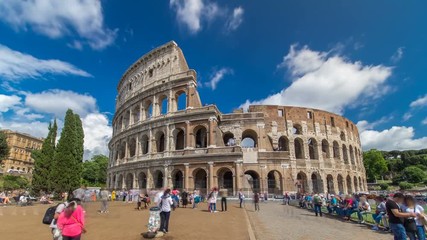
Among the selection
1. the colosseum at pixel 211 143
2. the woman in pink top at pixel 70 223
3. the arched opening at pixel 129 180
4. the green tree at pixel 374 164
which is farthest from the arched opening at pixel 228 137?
the green tree at pixel 374 164

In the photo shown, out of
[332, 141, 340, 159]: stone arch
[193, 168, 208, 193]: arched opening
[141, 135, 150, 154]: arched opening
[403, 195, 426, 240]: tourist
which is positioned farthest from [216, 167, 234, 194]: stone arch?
[403, 195, 426, 240]: tourist

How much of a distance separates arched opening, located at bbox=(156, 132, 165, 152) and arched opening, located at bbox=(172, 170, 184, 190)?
3.58 meters

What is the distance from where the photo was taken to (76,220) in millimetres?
4723

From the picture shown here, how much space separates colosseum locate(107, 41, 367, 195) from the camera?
2769 centimetres

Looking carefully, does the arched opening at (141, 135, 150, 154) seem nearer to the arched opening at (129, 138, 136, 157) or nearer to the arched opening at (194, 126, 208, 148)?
the arched opening at (129, 138, 136, 157)

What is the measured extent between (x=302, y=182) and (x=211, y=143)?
45.2 ft

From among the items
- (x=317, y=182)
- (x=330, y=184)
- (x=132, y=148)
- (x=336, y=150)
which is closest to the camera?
(x=317, y=182)

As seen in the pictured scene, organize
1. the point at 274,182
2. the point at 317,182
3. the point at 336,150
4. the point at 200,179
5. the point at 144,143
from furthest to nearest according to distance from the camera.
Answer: the point at 336,150, the point at 144,143, the point at 317,182, the point at 200,179, the point at 274,182

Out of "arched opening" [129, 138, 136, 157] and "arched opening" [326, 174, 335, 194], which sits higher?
"arched opening" [129, 138, 136, 157]

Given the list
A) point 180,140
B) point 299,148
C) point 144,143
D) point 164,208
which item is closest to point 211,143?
point 180,140

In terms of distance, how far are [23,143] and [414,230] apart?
97.2 m

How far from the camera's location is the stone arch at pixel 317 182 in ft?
106

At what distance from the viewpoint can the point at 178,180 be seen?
1210 inches

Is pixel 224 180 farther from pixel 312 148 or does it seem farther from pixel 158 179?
pixel 312 148
